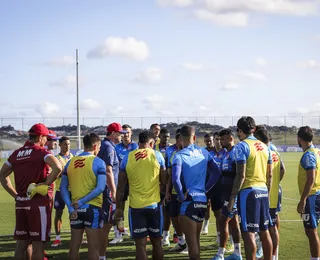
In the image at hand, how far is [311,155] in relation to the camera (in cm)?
804

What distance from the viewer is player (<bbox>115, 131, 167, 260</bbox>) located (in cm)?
755

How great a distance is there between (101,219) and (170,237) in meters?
4.42

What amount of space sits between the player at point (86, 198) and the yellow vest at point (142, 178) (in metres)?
0.48

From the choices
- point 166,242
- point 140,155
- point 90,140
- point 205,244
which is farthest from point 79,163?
point 205,244

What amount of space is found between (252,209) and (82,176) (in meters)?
2.43

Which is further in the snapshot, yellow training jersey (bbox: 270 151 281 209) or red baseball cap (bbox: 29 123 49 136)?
yellow training jersey (bbox: 270 151 281 209)

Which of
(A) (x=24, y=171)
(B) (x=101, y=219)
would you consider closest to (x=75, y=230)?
(B) (x=101, y=219)

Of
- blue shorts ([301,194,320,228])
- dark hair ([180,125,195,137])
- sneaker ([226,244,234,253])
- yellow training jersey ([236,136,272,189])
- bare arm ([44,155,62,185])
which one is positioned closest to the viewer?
bare arm ([44,155,62,185])

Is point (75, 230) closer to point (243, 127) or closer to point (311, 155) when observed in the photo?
point (243, 127)

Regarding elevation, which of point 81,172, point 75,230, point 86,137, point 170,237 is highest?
point 86,137

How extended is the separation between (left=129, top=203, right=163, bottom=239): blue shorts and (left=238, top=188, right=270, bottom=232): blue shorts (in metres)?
1.19

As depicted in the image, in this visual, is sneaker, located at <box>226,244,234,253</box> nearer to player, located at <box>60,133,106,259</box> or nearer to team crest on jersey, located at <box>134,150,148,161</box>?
team crest on jersey, located at <box>134,150,148,161</box>

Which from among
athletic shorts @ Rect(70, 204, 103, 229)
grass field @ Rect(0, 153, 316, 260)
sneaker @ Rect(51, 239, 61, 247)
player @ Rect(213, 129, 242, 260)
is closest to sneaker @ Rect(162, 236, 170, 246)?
grass field @ Rect(0, 153, 316, 260)

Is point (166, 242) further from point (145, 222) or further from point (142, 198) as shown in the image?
point (142, 198)
